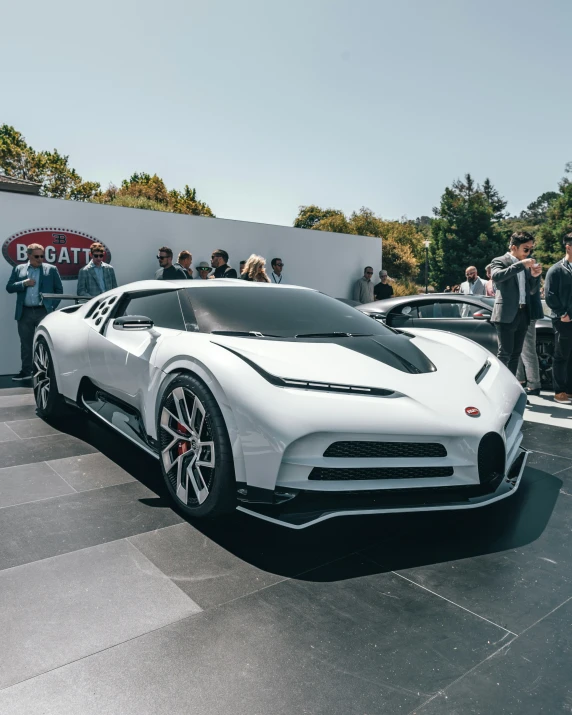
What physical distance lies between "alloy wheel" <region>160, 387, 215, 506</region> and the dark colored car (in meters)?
4.49

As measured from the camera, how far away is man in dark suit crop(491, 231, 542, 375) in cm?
609

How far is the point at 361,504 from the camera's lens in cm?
254

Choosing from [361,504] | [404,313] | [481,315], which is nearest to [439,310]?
[404,313]

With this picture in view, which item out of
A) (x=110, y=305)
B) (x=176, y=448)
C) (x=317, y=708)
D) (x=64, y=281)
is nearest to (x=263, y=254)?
(x=64, y=281)

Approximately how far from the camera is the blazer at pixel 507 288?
608 cm

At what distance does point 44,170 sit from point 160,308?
52.0 metres

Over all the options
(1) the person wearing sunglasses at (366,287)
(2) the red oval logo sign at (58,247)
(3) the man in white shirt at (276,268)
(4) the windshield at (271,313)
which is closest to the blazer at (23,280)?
(2) the red oval logo sign at (58,247)

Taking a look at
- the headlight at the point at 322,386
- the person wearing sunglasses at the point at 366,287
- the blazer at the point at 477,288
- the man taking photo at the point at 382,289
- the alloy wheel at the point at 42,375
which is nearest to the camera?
the headlight at the point at 322,386

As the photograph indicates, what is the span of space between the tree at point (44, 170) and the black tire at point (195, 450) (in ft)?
158

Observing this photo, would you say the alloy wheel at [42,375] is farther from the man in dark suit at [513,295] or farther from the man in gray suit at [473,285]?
the man in gray suit at [473,285]

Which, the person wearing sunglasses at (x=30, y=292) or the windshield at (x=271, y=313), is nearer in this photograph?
the windshield at (x=271, y=313)

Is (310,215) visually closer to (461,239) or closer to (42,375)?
(461,239)

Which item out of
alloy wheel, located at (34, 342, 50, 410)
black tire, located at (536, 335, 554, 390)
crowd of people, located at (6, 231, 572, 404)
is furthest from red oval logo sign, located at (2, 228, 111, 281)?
black tire, located at (536, 335, 554, 390)

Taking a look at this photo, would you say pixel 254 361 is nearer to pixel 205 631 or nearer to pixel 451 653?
pixel 205 631
